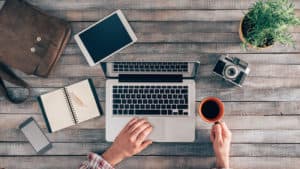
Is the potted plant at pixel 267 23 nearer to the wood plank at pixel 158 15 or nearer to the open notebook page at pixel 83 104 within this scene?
the wood plank at pixel 158 15

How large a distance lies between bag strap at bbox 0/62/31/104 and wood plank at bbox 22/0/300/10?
0.30m

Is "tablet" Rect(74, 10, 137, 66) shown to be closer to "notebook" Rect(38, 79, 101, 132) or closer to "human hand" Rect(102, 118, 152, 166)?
"notebook" Rect(38, 79, 101, 132)

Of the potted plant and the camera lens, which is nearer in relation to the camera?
the potted plant

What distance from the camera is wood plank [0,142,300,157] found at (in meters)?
1.46

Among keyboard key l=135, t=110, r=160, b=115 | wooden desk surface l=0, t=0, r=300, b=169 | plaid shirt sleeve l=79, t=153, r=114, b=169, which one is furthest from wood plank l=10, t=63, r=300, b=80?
plaid shirt sleeve l=79, t=153, r=114, b=169

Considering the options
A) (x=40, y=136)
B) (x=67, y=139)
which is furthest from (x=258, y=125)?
(x=40, y=136)

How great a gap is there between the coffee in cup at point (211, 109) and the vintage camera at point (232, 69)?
0.11m

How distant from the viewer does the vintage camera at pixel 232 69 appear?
143cm

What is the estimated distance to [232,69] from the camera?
4.70 feet

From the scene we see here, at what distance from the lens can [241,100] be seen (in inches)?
57.8

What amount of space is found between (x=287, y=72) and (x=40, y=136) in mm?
1020

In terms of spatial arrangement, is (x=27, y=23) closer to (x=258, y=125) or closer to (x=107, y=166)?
(x=107, y=166)

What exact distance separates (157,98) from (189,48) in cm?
24

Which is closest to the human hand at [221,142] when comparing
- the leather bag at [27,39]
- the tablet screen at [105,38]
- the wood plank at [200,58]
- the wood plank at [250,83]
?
the wood plank at [250,83]
